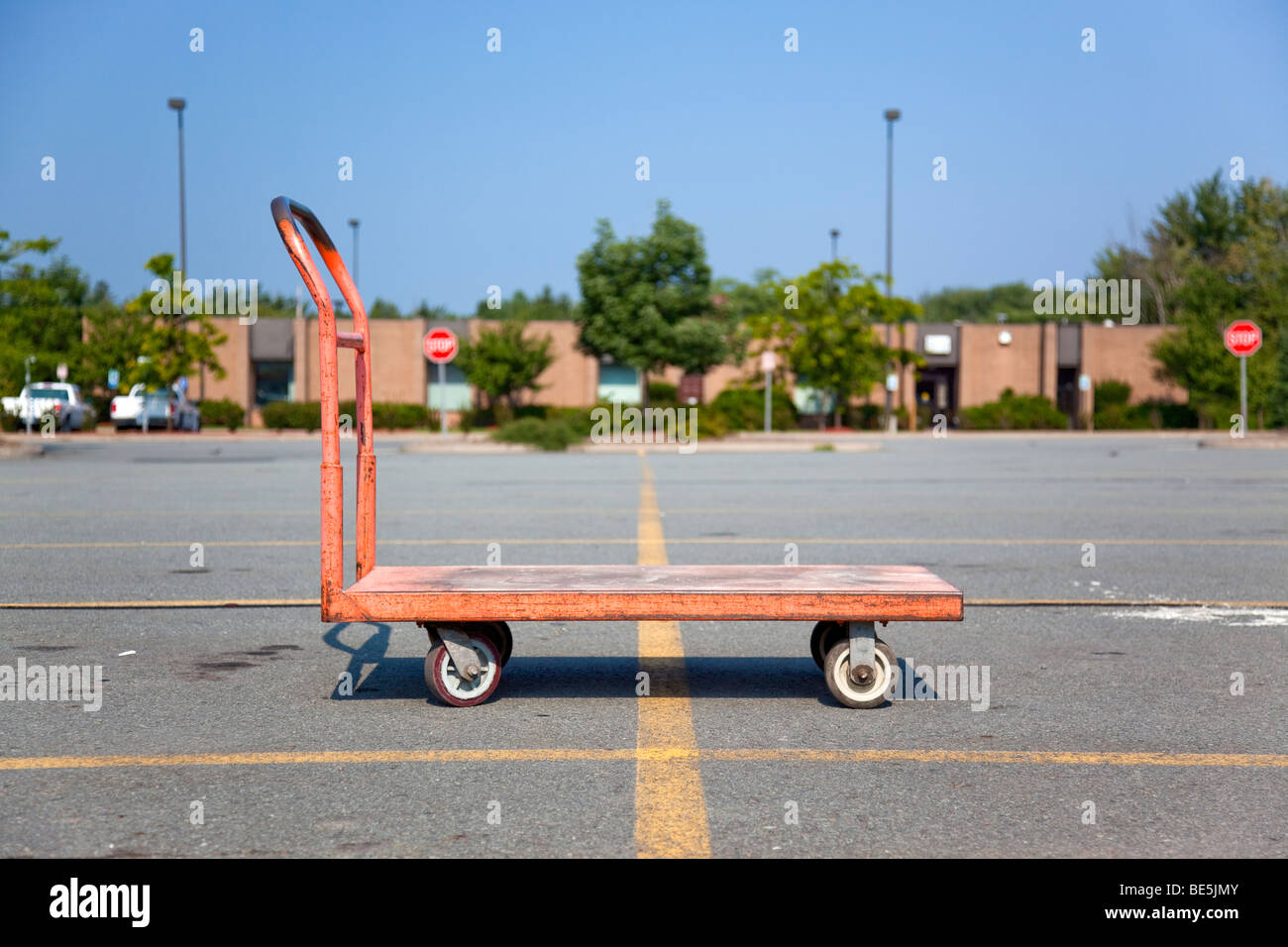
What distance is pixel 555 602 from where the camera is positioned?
18.1 feet

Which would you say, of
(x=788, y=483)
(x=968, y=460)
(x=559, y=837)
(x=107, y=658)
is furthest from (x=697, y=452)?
(x=559, y=837)

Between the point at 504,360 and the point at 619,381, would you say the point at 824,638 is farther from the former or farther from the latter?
the point at 619,381

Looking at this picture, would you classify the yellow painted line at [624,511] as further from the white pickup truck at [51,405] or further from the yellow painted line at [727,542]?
the white pickup truck at [51,405]

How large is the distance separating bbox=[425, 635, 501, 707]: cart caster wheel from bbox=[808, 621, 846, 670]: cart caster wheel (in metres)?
1.47

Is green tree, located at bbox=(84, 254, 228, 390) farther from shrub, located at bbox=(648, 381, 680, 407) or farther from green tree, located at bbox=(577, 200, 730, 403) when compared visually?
shrub, located at bbox=(648, 381, 680, 407)

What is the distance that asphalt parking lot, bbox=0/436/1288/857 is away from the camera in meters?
4.09

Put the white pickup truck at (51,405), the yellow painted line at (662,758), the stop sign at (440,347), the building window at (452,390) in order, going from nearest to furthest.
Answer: the yellow painted line at (662,758), the stop sign at (440,347), the white pickup truck at (51,405), the building window at (452,390)

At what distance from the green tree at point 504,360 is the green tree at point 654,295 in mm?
4135

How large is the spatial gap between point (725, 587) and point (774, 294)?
50312mm

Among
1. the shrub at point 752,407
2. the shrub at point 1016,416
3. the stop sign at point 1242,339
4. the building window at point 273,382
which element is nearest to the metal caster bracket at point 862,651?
the stop sign at point 1242,339

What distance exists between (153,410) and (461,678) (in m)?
47.0

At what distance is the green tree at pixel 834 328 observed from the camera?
50938mm
